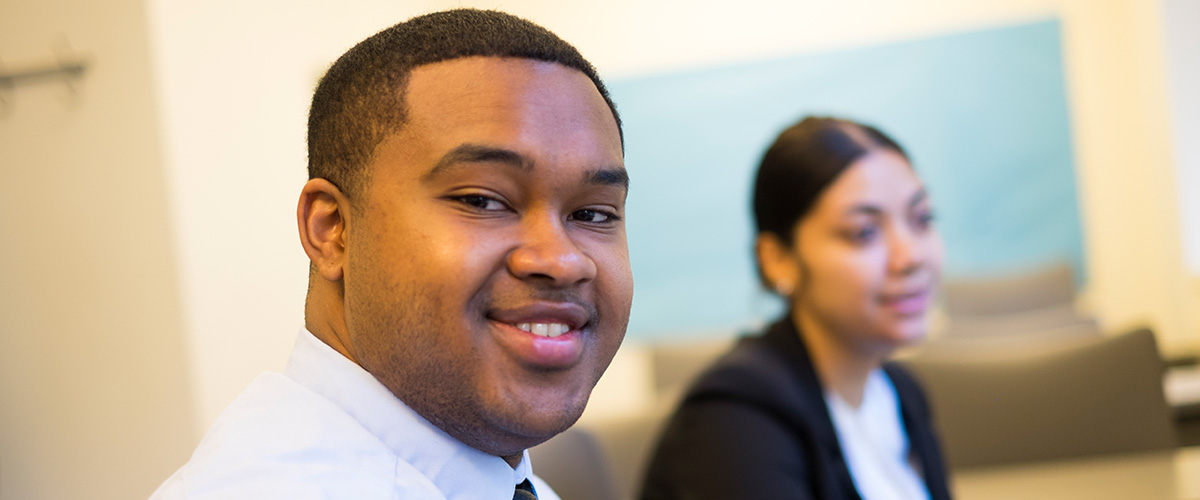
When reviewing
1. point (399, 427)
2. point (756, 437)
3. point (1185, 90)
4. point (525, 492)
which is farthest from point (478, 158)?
point (1185, 90)

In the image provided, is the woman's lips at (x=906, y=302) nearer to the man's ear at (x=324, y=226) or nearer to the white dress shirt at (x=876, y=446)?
the white dress shirt at (x=876, y=446)

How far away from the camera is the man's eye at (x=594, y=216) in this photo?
33.4 inches

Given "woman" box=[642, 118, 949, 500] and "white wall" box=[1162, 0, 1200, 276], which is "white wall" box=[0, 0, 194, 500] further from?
"white wall" box=[1162, 0, 1200, 276]

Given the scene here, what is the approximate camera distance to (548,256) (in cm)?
77

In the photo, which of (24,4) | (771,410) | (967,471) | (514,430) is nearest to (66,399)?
(24,4)

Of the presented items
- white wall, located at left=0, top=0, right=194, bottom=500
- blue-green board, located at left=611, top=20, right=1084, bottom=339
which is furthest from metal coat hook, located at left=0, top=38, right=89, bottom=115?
blue-green board, located at left=611, top=20, right=1084, bottom=339

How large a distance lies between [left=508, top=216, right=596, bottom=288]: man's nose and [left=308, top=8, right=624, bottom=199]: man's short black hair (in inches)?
5.8

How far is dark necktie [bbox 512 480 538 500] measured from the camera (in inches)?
35.8

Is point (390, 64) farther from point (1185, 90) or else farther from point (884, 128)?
point (1185, 90)

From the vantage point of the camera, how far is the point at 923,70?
603cm

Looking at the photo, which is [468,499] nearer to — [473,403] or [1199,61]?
[473,403]

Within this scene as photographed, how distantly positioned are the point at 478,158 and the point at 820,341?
1112mm

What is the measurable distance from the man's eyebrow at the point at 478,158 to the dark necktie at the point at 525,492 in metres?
0.32

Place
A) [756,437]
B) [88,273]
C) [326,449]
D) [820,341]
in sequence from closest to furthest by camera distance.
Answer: [326,449]
[756,437]
[820,341]
[88,273]
